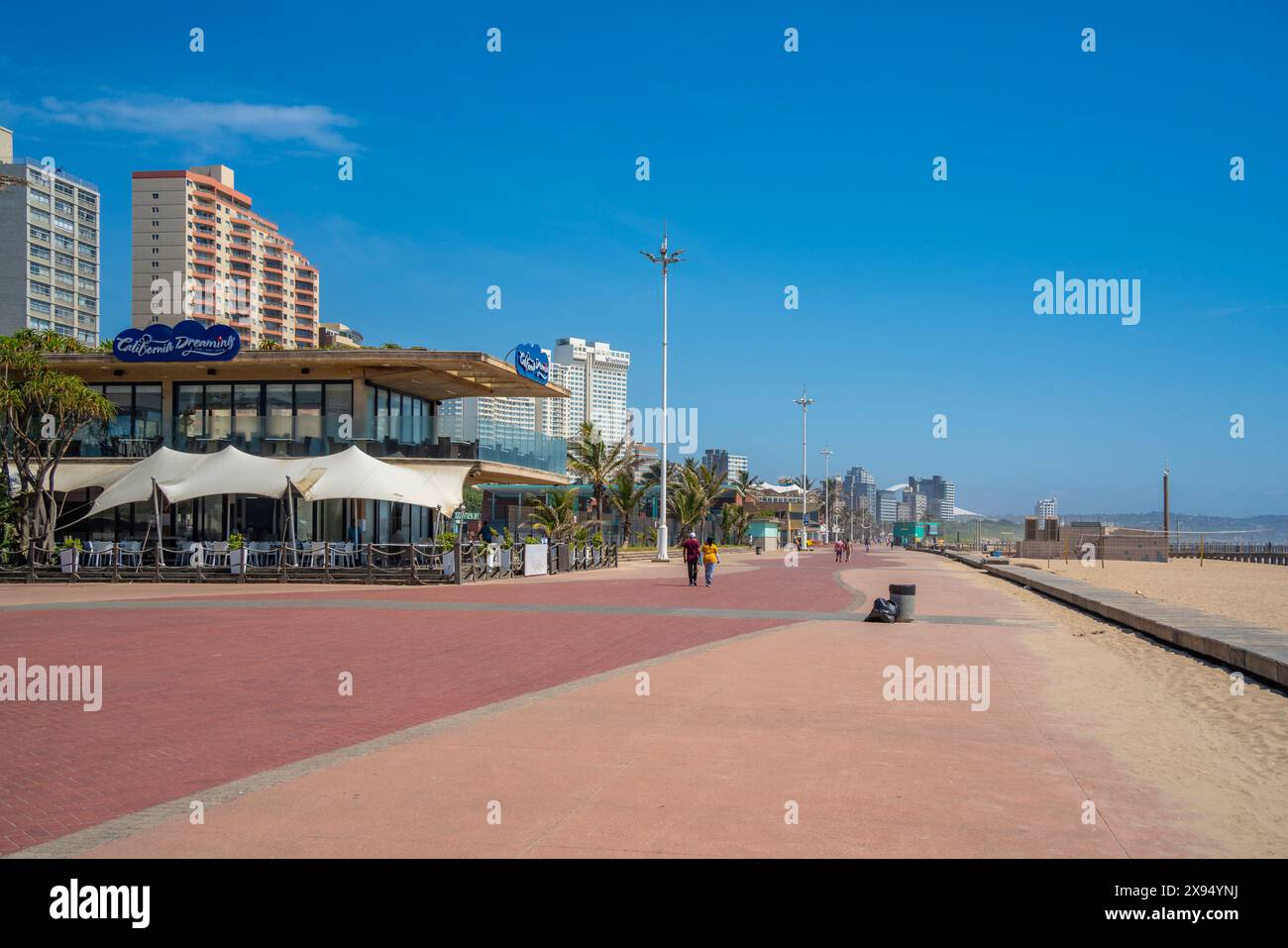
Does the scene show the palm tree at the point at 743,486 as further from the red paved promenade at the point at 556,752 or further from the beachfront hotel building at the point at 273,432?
the red paved promenade at the point at 556,752

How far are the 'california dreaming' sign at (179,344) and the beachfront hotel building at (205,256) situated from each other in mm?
103772

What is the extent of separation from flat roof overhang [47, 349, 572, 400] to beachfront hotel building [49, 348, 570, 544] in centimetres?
5

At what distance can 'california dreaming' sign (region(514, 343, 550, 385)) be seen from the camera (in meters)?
36.2

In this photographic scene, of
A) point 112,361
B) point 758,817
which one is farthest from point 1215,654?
point 112,361

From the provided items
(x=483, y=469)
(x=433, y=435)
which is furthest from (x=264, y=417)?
(x=483, y=469)

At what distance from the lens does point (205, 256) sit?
458 ft

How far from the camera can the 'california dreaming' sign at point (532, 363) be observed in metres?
Answer: 36.2

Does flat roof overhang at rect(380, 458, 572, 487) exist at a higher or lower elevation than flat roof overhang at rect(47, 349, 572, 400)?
lower

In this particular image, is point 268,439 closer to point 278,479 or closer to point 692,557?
point 278,479

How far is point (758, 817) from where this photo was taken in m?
5.68

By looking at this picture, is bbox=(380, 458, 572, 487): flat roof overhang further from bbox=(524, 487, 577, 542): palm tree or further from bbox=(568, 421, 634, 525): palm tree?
bbox=(568, 421, 634, 525): palm tree

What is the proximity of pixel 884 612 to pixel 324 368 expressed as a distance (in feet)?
74.7

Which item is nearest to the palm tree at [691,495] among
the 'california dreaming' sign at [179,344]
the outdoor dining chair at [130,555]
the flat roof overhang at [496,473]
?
the flat roof overhang at [496,473]

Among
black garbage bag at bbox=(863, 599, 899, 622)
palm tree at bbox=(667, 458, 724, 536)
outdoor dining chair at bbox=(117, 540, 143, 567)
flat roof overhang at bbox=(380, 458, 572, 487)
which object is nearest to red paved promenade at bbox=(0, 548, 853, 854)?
black garbage bag at bbox=(863, 599, 899, 622)
